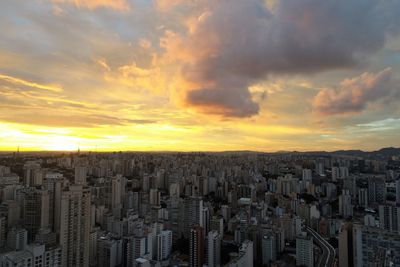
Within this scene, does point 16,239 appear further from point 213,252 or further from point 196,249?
point 213,252

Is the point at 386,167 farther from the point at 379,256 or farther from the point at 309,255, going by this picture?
the point at 379,256

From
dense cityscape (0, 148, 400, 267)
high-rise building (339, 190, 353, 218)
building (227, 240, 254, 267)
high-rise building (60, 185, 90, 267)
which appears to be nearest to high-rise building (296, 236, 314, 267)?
dense cityscape (0, 148, 400, 267)

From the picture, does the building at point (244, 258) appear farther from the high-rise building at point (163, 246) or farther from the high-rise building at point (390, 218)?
the high-rise building at point (390, 218)

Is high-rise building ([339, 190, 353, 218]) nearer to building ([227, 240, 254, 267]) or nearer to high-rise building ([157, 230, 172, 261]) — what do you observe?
building ([227, 240, 254, 267])

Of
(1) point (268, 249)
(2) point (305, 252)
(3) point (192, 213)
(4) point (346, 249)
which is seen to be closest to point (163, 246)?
(3) point (192, 213)

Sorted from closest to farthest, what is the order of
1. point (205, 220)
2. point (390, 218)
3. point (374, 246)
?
1. point (374, 246)
2. point (390, 218)
3. point (205, 220)

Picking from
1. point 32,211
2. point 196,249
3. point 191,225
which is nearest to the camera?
point 196,249

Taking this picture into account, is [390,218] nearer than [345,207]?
Yes

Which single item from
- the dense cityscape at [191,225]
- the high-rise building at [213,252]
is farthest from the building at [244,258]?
the high-rise building at [213,252]
